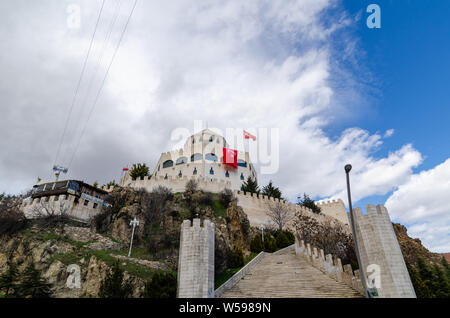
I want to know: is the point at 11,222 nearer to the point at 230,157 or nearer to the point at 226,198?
the point at 226,198

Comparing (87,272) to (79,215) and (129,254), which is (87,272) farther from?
(79,215)

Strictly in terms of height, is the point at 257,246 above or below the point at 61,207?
below

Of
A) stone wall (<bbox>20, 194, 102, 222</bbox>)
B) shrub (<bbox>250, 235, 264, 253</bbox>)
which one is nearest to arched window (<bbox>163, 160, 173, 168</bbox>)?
stone wall (<bbox>20, 194, 102, 222</bbox>)

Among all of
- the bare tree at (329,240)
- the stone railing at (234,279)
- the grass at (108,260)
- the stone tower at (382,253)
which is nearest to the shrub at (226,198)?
the bare tree at (329,240)

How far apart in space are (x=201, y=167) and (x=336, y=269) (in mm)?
33673

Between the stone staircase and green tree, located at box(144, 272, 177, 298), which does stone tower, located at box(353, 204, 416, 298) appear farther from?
green tree, located at box(144, 272, 177, 298)

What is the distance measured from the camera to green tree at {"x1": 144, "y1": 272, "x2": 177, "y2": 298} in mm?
13467

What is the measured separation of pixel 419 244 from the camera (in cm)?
4125

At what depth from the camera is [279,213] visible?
39719mm

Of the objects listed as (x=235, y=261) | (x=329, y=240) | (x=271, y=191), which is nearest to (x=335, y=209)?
(x=271, y=191)

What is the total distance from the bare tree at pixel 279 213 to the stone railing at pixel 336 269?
16.5 metres
